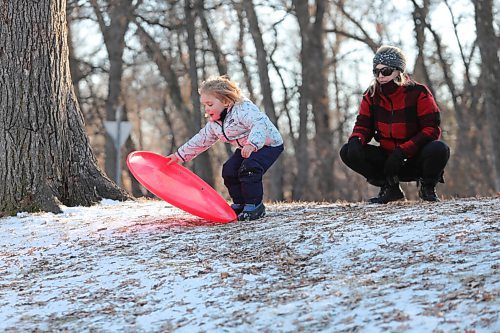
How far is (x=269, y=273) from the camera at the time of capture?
504 centimetres

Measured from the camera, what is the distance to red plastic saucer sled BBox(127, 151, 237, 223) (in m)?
6.94

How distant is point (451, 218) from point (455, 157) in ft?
66.2

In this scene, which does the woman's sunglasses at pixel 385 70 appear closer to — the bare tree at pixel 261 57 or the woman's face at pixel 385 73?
the woman's face at pixel 385 73

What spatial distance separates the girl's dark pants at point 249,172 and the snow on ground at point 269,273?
0.99 feet

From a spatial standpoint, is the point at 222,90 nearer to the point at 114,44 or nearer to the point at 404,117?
the point at 404,117

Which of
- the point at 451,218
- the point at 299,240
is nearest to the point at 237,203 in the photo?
the point at 299,240

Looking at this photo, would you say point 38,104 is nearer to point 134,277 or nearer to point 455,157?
point 134,277

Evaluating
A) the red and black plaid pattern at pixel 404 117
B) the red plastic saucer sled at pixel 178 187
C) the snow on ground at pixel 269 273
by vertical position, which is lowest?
the snow on ground at pixel 269 273

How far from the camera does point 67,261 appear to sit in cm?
→ 600

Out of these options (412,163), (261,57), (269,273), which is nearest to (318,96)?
(261,57)

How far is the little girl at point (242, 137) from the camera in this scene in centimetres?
679

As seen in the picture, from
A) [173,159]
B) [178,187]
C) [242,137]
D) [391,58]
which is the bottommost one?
[178,187]

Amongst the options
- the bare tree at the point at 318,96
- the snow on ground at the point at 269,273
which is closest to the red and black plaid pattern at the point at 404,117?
the snow on ground at the point at 269,273

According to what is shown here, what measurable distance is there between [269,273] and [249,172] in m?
1.84
